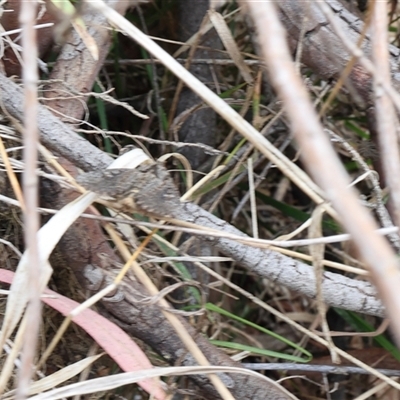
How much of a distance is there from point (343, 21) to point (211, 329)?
0.44 metres

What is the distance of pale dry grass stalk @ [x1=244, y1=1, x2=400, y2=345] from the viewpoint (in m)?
0.24

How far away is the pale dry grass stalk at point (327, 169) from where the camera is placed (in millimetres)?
236

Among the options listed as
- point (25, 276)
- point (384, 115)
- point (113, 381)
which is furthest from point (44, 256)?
point (384, 115)

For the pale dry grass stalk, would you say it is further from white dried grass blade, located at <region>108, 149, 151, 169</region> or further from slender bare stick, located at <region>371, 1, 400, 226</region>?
white dried grass blade, located at <region>108, 149, 151, 169</region>

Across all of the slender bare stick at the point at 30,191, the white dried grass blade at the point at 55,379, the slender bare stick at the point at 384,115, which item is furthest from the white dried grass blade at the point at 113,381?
the slender bare stick at the point at 384,115

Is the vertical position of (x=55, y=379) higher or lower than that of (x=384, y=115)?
lower

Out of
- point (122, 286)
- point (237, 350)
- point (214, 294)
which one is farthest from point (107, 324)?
point (214, 294)

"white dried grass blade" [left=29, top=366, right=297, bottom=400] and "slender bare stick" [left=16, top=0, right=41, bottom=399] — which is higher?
"slender bare stick" [left=16, top=0, right=41, bottom=399]

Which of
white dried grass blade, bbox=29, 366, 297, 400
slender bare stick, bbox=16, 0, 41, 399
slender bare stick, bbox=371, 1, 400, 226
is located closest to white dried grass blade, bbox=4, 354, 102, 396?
white dried grass blade, bbox=29, 366, 297, 400

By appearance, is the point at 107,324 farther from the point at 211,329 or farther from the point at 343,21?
the point at 343,21

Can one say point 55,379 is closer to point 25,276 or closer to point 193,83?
point 25,276

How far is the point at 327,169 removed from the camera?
25 cm

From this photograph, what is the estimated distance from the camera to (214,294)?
34.7 inches

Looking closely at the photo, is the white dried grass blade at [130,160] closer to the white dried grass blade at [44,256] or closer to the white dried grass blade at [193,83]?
the white dried grass blade at [44,256]
